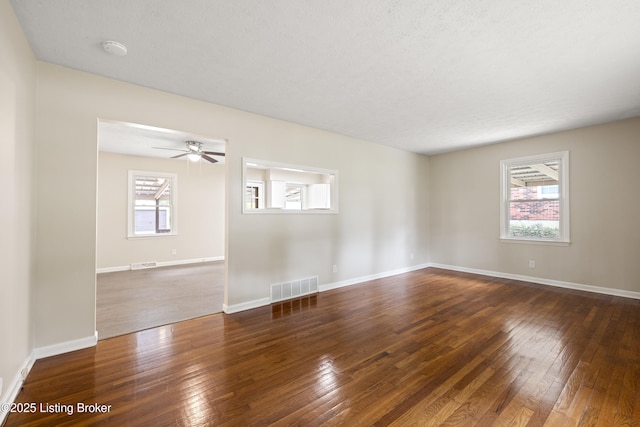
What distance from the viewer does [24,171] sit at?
218 centimetres

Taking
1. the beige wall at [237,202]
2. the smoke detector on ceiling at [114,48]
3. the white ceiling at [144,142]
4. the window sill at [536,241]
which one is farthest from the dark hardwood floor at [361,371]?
the white ceiling at [144,142]

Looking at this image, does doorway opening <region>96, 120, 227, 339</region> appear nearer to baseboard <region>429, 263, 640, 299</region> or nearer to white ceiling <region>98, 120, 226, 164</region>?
white ceiling <region>98, 120, 226, 164</region>

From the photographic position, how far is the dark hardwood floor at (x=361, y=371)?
5.74 feet

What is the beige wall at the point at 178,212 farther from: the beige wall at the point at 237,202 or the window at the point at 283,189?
the beige wall at the point at 237,202

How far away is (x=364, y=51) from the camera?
2389 mm

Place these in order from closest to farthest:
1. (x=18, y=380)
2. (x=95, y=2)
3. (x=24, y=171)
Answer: (x=95, y=2) < (x=18, y=380) < (x=24, y=171)

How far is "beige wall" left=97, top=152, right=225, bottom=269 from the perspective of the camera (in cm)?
604

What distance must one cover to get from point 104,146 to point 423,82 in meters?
6.04

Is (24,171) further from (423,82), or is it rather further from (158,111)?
(423,82)

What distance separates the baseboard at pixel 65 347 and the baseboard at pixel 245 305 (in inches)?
52.2

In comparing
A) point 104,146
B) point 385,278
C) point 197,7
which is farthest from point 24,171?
point 385,278

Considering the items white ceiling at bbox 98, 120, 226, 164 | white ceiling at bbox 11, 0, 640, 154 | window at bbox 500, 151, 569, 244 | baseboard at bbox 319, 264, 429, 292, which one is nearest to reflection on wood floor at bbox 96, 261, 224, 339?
baseboard at bbox 319, 264, 429, 292

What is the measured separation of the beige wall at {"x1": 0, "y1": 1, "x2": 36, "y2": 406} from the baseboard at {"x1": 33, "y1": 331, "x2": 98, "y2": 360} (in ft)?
0.40

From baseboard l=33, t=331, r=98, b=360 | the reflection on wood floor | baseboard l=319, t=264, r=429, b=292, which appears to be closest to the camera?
baseboard l=33, t=331, r=98, b=360
